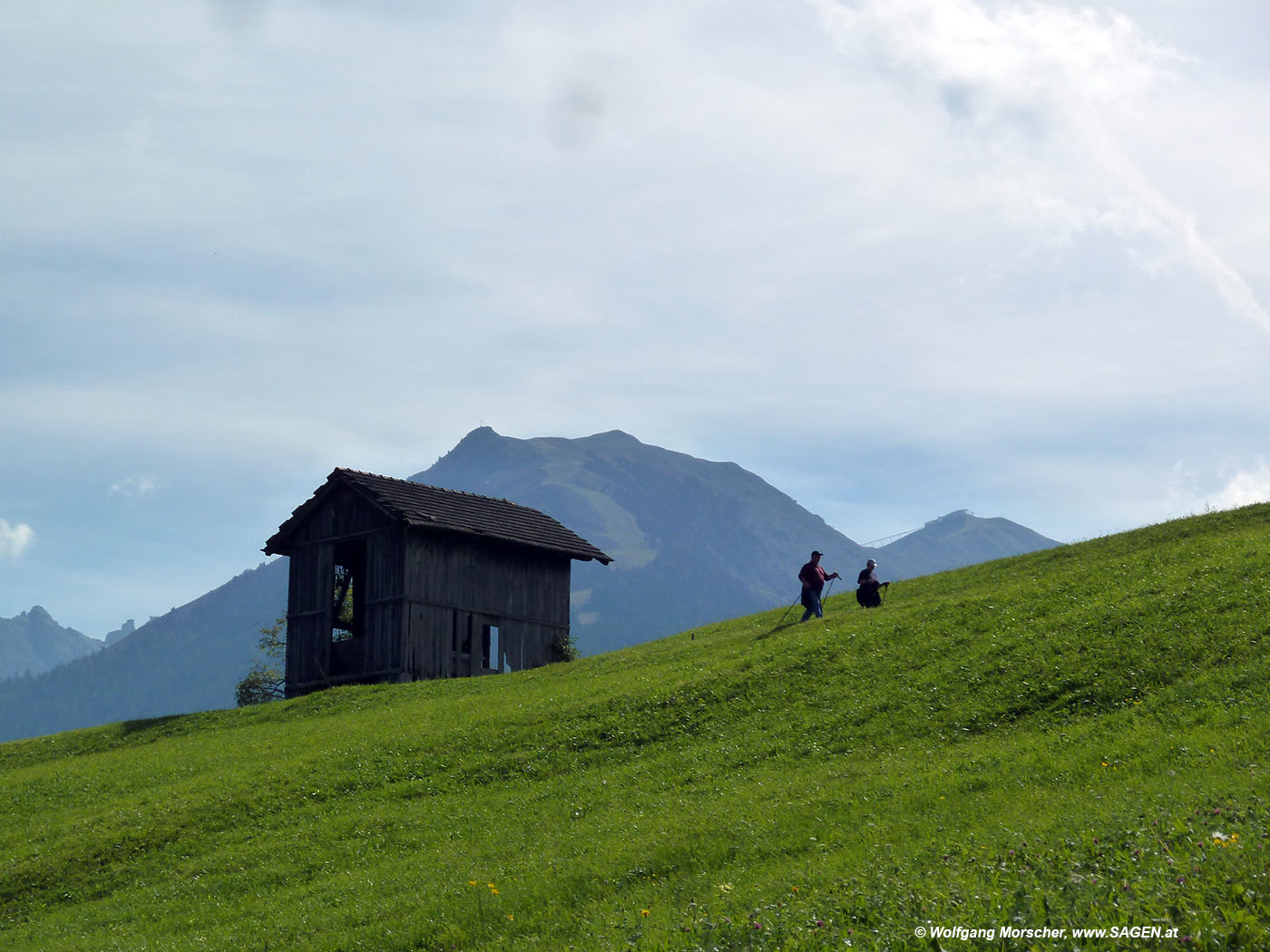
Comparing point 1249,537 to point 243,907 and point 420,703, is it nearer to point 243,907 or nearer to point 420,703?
point 420,703

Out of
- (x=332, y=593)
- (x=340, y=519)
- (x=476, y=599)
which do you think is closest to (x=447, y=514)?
(x=476, y=599)

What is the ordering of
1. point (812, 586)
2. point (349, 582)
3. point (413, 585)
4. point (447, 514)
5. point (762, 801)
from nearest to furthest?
1. point (762, 801)
2. point (812, 586)
3. point (413, 585)
4. point (447, 514)
5. point (349, 582)

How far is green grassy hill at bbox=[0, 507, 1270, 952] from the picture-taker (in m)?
13.8

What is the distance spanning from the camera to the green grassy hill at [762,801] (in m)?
13.8

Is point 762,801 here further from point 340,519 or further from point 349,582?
point 349,582

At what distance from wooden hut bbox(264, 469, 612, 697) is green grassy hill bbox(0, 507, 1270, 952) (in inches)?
483

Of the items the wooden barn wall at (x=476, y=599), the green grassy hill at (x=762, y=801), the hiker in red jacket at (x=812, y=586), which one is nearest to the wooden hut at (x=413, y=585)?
the wooden barn wall at (x=476, y=599)

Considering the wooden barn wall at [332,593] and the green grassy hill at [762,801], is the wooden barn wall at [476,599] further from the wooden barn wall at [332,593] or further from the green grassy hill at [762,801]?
the green grassy hill at [762,801]

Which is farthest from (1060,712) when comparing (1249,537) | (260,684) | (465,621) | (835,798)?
(260,684)

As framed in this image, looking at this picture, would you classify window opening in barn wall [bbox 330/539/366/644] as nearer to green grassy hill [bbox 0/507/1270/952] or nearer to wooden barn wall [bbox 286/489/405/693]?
wooden barn wall [bbox 286/489/405/693]

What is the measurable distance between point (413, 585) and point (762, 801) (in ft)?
103

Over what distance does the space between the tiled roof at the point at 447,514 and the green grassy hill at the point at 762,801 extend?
13961 mm

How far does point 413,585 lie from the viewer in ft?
164

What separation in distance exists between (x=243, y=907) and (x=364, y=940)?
3875 mm
